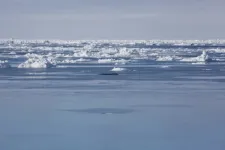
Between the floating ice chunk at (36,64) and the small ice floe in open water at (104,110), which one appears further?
the floating ice chunk at (36,64)

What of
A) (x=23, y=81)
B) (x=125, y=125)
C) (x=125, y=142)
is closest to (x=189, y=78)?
(x=23, y=81)

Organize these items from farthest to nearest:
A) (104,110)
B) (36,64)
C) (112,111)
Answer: (36,64) < (104,110) < (112,111)

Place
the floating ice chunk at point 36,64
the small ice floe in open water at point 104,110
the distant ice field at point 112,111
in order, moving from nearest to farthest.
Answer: the distant ice field at point 112,111, the small ice floe in open water at point 104,110, the floating ice chunk at point 36,64

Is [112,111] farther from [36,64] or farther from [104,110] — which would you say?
[36,64]

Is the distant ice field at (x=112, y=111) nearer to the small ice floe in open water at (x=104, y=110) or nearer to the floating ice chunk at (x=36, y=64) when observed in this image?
the small ice floe in open water at (x=104, y=110)

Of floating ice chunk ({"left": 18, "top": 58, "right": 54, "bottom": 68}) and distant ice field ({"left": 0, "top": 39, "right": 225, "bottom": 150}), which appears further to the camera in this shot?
floating ice chunk ({"left": 18, "top": 58, "right": 54, "bottom": 68})

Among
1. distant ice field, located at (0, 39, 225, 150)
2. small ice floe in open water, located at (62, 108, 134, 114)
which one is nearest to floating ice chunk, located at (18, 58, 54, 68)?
distant ice field, located at (0, 39, 225, 150)

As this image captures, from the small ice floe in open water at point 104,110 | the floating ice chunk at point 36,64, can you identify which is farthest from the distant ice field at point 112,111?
the floating ice chunk at point 36,64

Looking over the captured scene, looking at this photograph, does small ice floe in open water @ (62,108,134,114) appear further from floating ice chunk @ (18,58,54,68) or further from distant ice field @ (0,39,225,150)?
floating ice chunk @ (18,58,54,68)

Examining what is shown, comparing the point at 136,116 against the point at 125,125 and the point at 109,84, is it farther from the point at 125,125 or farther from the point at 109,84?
the point at 109,84

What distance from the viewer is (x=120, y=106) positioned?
13.5 meters

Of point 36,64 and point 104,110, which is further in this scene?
point 36,64

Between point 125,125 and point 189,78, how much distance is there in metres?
8.37

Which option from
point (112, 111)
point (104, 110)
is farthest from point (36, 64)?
point (112, 111)
